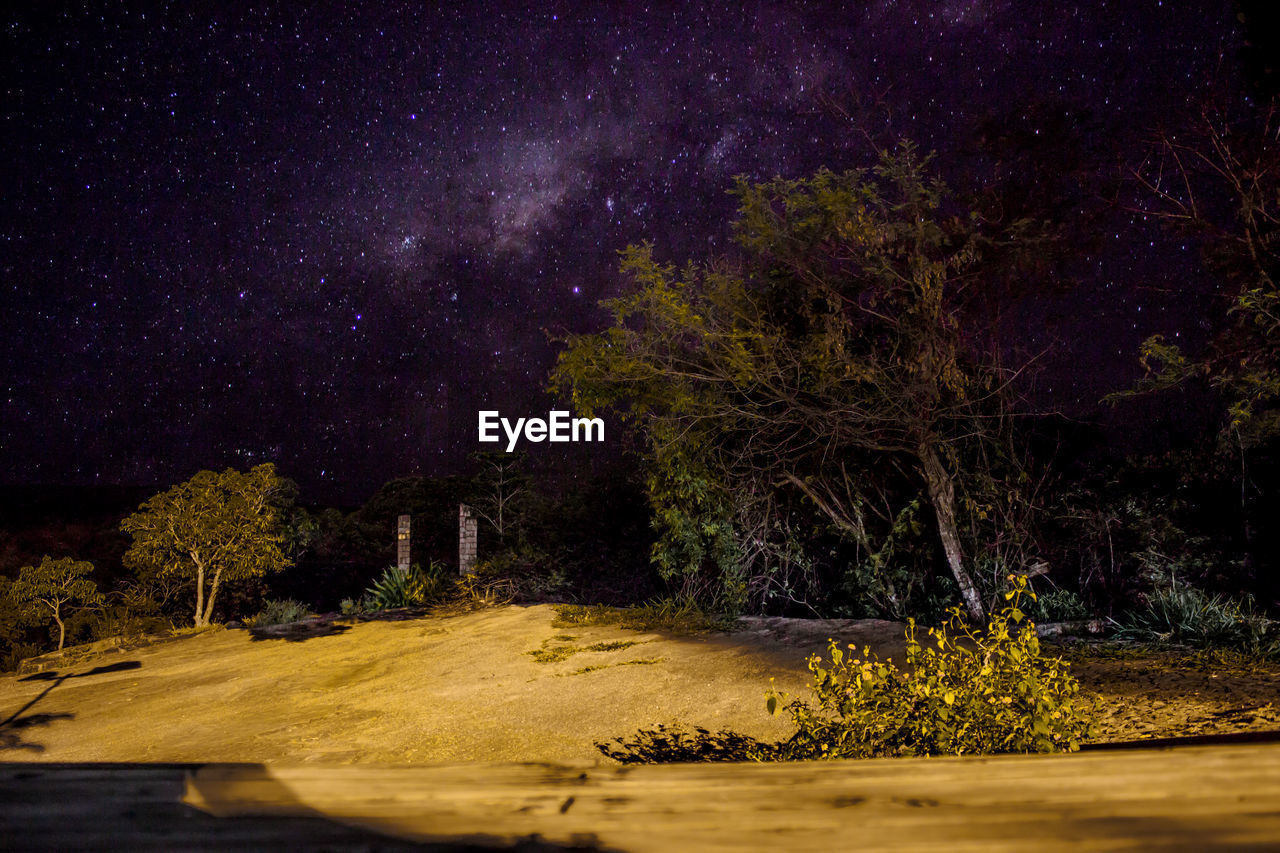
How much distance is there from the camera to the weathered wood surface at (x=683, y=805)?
56 centimetres

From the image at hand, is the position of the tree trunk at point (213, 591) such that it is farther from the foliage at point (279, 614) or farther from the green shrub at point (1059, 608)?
the green shrub at point (1059, 608)

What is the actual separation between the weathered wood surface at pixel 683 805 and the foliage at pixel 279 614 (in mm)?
9640

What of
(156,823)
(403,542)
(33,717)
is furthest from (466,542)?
(156,823)

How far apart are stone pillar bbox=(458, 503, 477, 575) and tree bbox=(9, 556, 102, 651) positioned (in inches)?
190

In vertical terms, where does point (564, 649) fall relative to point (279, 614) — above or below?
above

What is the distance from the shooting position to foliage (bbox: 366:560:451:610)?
1021cm

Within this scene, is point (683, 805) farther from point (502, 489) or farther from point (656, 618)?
point (502, 489)

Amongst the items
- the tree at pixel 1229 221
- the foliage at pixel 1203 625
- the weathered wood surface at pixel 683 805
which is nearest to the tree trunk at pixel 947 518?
the foliage at pixel 1203 625

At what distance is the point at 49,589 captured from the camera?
809cm

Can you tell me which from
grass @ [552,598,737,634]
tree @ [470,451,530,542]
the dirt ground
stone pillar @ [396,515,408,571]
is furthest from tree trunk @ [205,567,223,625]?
grass @ [552,598,737,634]

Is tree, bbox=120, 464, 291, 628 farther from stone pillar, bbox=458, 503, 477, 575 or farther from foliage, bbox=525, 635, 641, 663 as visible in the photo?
foliage, bbox=525, 635, 641, 663

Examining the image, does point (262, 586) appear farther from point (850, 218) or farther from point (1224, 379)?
point (1224, 379)

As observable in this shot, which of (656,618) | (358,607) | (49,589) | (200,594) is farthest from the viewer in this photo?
(358,607)

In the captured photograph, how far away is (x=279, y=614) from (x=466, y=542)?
9.85ft
